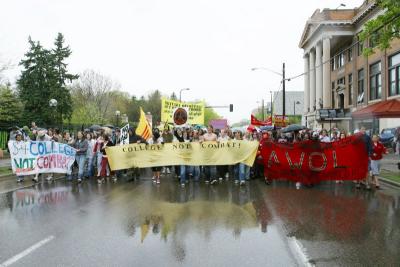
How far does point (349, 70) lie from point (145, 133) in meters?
38.1

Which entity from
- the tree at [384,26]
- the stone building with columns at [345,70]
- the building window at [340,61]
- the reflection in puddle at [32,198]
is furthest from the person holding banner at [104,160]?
the building window at [340,61]

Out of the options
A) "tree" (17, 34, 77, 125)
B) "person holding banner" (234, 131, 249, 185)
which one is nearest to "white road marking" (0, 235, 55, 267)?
"person holding banner" (234, 131, 249, 185)

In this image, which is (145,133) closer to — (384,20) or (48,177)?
(48,177)

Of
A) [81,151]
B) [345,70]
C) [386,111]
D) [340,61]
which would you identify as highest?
[340,61]

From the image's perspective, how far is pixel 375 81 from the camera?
132 ft

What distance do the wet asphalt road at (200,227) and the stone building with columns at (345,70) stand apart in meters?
26.9

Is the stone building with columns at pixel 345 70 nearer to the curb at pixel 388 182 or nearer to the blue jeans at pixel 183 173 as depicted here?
the curb at pixel 388 182

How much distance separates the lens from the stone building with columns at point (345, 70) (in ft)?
120

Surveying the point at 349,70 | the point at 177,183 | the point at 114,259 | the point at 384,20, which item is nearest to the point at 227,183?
the point at 177,183

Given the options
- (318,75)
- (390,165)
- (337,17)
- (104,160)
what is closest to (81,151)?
(104,160)

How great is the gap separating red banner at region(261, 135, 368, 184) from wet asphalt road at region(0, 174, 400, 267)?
0.93 metres

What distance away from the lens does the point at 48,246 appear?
629cm

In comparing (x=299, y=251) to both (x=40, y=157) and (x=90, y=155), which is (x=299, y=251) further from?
(x=40, y=157)

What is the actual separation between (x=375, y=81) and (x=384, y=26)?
27.0m
